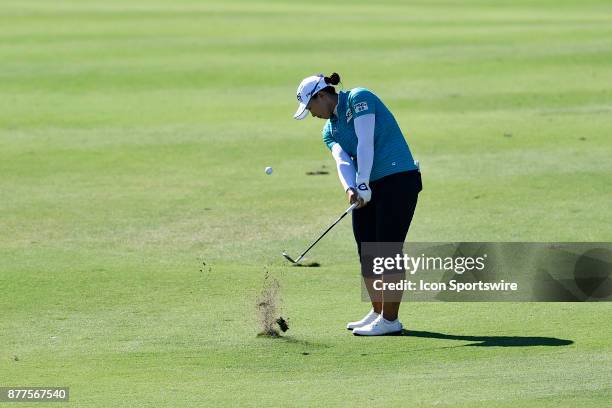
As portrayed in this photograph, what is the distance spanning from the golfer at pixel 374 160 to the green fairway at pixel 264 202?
754 mm

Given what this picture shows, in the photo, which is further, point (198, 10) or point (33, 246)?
point (198, 10)

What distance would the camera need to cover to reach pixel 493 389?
866cm

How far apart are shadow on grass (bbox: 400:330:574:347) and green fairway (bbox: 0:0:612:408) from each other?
3 cm

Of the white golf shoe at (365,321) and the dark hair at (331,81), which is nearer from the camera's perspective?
the dark hair at (331,81)

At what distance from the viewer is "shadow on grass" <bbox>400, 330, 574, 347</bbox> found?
10023 mm

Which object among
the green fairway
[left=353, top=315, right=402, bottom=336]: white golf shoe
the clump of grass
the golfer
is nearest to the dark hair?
the golfer

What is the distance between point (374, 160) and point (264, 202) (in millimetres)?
6832

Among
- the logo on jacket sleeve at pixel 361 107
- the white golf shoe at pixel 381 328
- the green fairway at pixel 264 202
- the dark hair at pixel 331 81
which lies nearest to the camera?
the green fairway at pixel 264 202

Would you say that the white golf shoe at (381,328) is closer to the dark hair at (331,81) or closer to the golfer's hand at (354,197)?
the golfer's hand at (354,197)

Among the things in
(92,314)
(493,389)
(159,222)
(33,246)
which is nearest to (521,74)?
(159,222)

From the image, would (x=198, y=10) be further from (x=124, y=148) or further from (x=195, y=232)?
(x=195, y=232)

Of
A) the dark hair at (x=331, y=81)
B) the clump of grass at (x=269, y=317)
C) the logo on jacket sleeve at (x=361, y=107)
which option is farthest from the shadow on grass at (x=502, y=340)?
the dark hair at (x=331, y=81)

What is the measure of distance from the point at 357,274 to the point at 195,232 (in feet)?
9.60

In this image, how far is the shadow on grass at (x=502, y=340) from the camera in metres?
10.0
